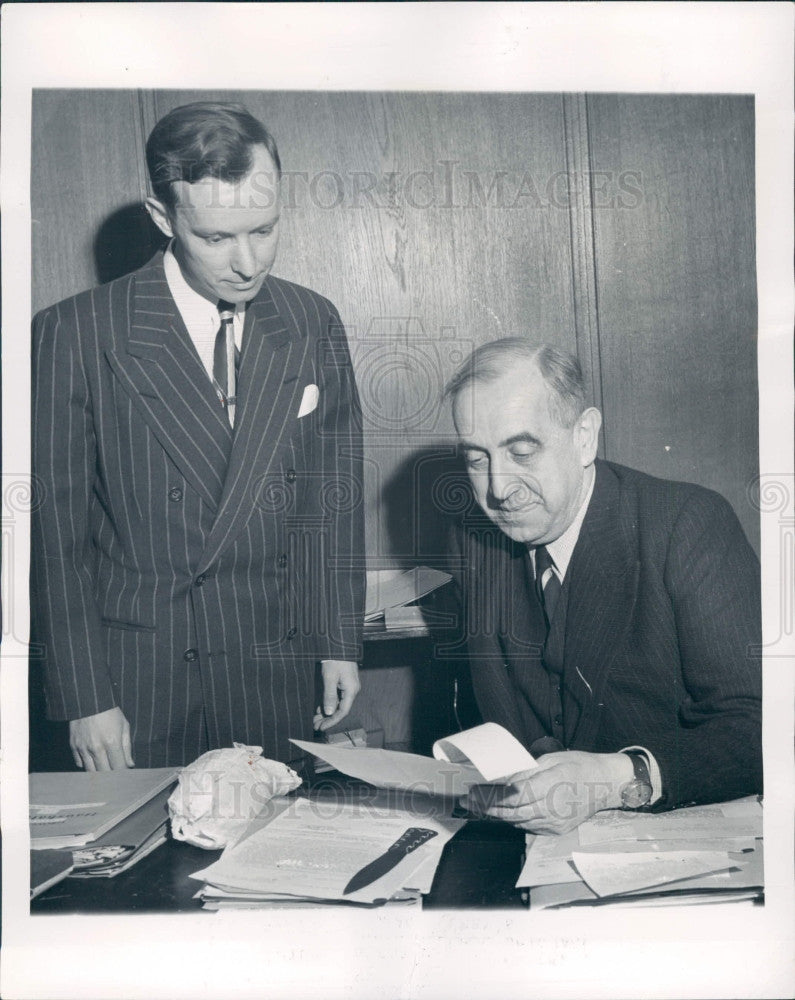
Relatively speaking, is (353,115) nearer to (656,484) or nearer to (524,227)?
(524,227)

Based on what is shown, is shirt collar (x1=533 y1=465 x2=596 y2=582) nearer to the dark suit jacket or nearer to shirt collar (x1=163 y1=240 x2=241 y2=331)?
the dark suit jacket

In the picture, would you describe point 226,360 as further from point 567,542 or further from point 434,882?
point 434,882

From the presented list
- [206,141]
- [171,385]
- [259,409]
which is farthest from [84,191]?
[259,409]

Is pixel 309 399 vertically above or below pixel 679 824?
above

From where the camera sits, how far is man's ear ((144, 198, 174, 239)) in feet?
4.79

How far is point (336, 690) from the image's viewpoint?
5.01 ft

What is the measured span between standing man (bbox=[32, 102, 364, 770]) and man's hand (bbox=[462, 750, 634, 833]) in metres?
0.40

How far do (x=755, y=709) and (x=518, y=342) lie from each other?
72 cm

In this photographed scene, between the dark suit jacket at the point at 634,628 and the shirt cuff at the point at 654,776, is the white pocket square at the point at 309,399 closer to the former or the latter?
the dark suit jacket at the point at 634,628

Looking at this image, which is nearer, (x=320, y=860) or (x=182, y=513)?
(x=320, y=860)

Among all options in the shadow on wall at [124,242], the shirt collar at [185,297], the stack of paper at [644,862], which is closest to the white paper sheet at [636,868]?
the stack of paper at [644,862]

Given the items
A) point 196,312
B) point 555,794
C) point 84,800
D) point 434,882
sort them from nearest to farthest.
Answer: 1. point 434,882
2. point 555,794
3. point 84,800
4. point 196,312

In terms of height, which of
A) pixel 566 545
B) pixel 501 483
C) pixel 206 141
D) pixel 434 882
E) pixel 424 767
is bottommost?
pixel 434 882

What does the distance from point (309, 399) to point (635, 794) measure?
80cm
